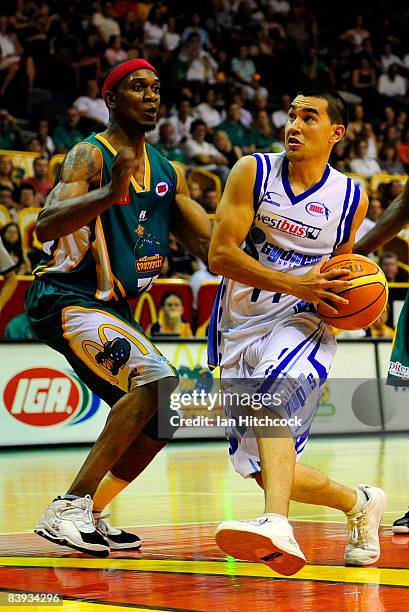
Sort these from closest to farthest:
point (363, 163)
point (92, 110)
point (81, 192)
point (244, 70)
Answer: point (81, 192), point (92, 110), point (363, 163), point (244, 70)

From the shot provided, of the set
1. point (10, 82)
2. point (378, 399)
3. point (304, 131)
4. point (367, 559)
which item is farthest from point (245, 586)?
point (10, 82)

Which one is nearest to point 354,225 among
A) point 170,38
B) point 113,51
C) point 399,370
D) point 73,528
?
point 399,370

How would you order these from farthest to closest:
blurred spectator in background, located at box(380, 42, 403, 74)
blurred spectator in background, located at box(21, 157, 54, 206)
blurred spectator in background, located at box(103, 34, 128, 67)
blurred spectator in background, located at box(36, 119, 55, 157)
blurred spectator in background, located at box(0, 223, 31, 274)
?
blurred spectator in background, located at box(380, 42, 403, 74), blurred spectator in background, located at box(103, 34, 128, 67), blurred spectator in background, located at box(36, 119, 55, 157), blurred spectator in background, located at box(21, 157, 54, 206), blurred spectator in background, located at box(0, 223, 31, 274)

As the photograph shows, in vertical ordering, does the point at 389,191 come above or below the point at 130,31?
below

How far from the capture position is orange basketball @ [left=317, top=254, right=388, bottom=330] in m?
4.95

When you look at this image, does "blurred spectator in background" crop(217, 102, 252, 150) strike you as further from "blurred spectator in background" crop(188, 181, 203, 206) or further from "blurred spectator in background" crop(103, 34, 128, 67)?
"blurred spectator in background" crop(188, 181, 203, 206)

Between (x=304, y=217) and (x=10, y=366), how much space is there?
23.4ft

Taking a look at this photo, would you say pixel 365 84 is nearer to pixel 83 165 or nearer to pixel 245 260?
pixel 83 165

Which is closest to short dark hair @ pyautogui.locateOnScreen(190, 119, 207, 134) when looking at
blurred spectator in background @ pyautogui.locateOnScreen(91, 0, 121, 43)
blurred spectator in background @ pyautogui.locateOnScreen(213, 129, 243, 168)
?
blurred spectator in background @ pyautogui.locateOnScreen(213, 129, 243, 168)

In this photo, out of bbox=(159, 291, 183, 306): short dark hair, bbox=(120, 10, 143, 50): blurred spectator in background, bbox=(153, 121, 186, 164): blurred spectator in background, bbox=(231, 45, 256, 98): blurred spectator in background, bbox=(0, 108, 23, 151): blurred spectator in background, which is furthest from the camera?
bbox=(231, 45, 256, 98): blurred spectator in background

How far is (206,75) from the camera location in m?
20.1

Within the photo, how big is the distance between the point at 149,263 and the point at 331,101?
1.27 meters

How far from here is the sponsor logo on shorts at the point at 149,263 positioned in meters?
5.75

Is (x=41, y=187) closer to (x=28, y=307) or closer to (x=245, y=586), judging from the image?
(x=28, y=307)
